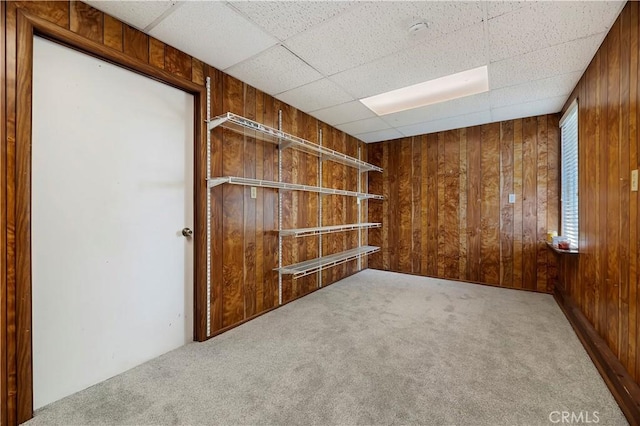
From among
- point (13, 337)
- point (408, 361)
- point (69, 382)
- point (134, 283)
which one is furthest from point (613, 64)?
point (69, 382)

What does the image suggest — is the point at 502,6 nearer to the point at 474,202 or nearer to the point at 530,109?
the point at 530,109

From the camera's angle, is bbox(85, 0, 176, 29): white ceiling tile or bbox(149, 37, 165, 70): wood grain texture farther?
bbox(149, 37, 165, 70): wood grain texture

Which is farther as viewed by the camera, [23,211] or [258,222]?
[258,222]

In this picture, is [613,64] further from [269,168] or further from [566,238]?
[269,168]

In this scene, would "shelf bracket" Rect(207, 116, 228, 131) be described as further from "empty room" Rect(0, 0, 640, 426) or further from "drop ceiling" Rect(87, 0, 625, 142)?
"drop ceiling" Rect(87, 0, 625, 142)

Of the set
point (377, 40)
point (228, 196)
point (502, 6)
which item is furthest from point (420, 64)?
point (228, 196)

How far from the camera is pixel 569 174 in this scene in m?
3.20

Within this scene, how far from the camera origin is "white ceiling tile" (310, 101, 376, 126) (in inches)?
130

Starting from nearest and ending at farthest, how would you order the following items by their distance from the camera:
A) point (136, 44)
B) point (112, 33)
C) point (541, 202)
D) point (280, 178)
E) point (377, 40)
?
Result: point (112, 33) < point (136, 44) < point (377, 40) < point (280, 178) < point (541, 202)

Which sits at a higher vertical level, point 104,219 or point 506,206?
point 506,206

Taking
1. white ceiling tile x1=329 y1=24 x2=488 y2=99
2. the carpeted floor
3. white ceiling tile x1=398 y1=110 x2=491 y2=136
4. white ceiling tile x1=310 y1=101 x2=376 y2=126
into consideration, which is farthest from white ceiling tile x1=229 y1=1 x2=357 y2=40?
white ceiling tile x1=398 y1=110 x2=491 y2=136

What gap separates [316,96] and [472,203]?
9.26 feet

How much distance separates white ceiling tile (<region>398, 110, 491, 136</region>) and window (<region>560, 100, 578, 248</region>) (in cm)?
82

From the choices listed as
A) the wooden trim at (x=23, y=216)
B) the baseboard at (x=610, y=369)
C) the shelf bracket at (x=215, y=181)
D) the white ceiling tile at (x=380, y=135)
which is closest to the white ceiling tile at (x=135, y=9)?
the wooden trim at (x=23, y=216)
